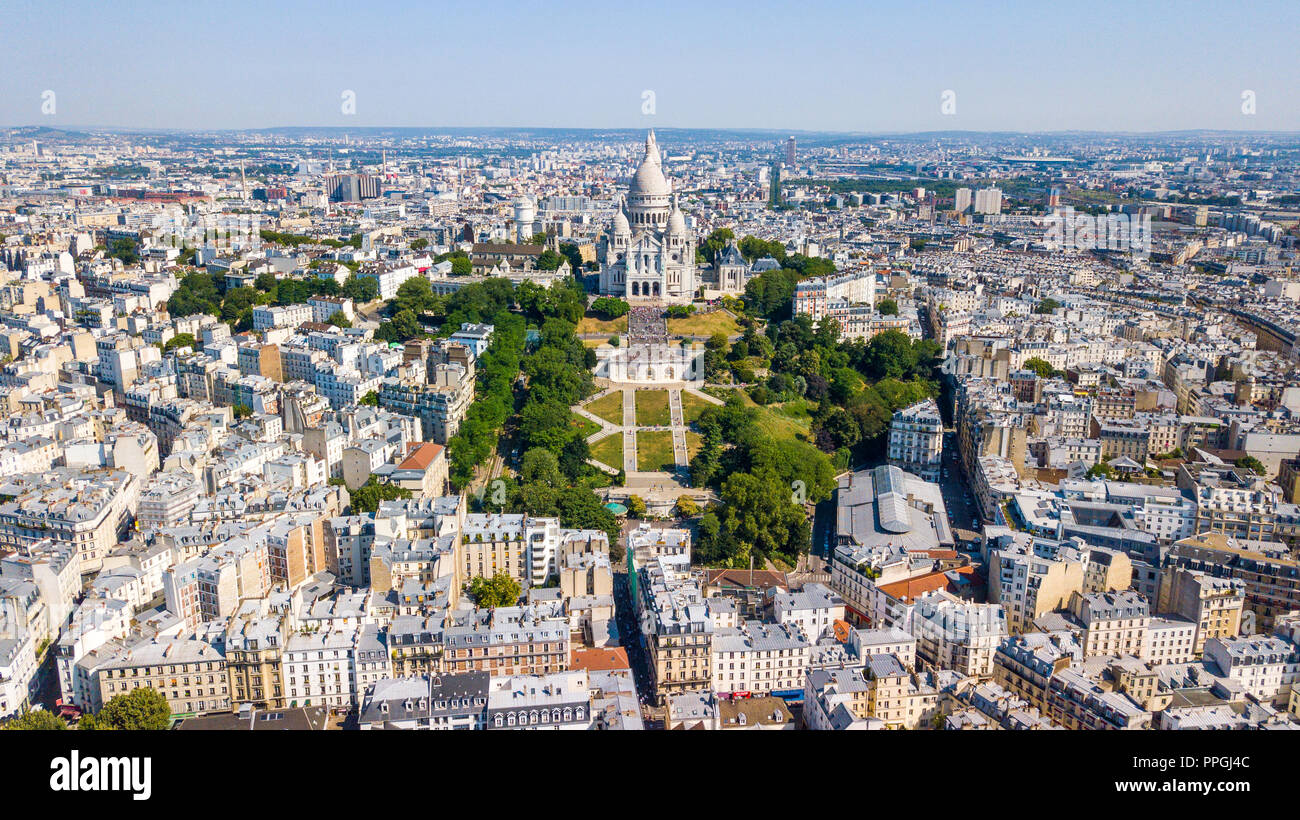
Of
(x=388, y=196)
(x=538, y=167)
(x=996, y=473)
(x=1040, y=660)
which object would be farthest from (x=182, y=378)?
(x=538, y=167)

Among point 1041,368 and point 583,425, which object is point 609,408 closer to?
point 583,425

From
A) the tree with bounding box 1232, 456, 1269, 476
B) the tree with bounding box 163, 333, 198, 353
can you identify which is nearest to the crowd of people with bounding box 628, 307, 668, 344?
the tree with bounding box 163, 333, 198, 353

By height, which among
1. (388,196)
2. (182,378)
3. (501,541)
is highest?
(388,196)

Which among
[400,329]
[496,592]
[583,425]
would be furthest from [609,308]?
[496,592]

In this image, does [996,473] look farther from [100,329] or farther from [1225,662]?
[100,329]

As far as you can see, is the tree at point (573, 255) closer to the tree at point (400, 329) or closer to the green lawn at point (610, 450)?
the tree at point (400, 329)

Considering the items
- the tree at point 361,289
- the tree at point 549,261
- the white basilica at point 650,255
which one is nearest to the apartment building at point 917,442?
the white basilica at point 650,255
